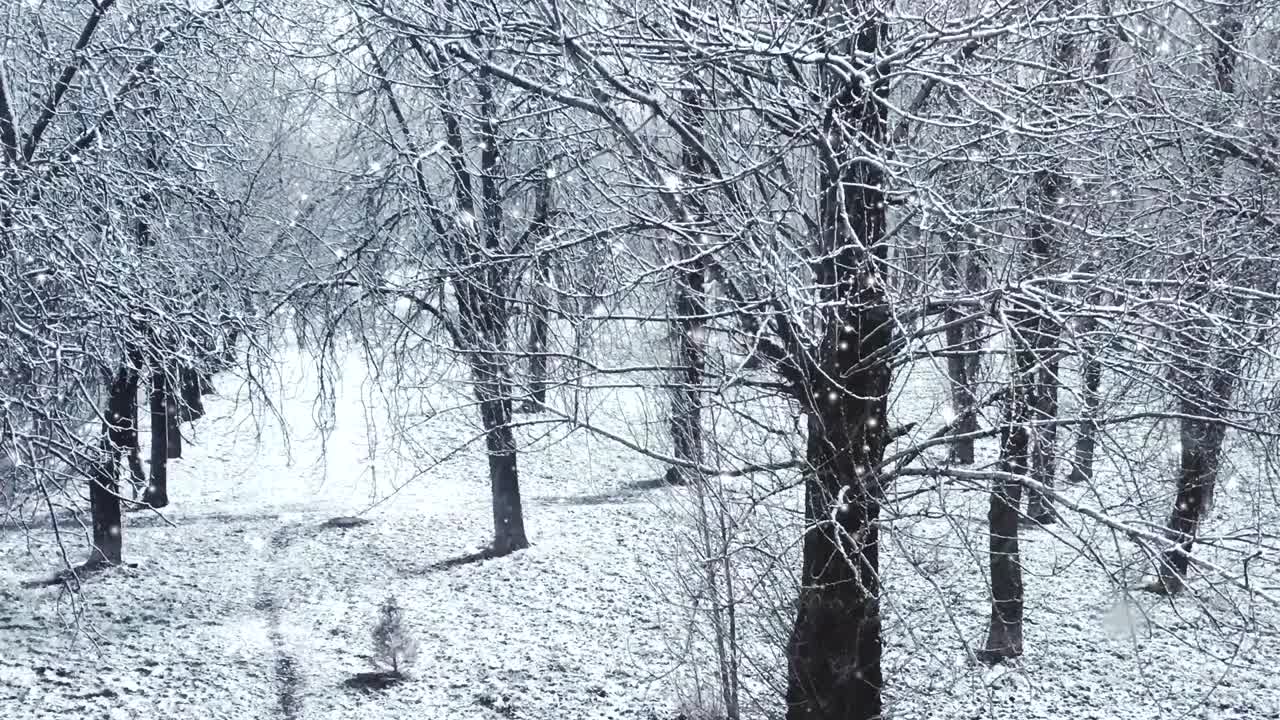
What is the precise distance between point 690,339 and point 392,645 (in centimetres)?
659

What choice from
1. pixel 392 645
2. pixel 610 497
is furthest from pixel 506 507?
pixel 392 645

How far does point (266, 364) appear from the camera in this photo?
9.75 metres

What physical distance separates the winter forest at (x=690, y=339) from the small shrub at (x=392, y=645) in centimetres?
6

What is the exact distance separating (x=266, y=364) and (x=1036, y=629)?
31.3 ft

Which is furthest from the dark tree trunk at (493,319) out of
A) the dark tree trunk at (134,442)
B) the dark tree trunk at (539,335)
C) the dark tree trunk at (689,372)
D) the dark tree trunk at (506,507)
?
the dark tree trunk at (134,442)

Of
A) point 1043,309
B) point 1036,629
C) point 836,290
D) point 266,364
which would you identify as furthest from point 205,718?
point 1036,629

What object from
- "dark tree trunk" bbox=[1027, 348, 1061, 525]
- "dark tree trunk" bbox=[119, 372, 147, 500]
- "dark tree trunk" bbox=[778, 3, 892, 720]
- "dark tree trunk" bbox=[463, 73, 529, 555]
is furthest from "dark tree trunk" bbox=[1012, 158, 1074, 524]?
"dark tree trunk" bbox=[119, 372, 147, 500]

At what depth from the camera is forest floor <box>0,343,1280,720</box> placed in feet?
31.6

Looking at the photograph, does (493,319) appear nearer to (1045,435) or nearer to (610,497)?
(1045,435)

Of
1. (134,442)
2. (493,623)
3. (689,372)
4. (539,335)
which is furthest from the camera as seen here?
(134,442)

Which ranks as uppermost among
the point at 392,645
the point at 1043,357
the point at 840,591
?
the point at 1043,357

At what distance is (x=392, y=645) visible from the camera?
11.5m

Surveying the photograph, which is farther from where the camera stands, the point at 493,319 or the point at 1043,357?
the point at 493,319

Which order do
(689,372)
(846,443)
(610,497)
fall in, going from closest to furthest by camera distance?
(846,443), (689,372), (610,497)
